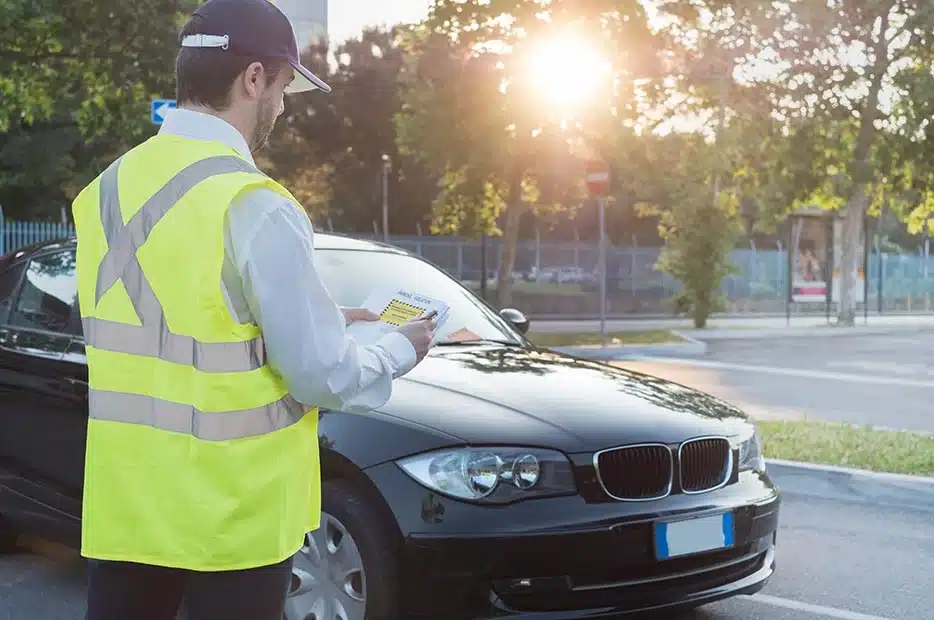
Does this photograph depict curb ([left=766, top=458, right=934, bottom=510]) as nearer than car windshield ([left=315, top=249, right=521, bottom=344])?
No

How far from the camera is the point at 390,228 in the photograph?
56.6 m

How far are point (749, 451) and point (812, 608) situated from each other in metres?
0.91

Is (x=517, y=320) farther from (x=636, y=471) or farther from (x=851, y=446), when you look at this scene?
(x=851, y=446)

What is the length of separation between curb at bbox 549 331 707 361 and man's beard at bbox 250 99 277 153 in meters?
16.8

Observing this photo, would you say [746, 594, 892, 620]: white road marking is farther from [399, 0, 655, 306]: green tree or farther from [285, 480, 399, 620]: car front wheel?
[399, 0, 655, 306]: green tree

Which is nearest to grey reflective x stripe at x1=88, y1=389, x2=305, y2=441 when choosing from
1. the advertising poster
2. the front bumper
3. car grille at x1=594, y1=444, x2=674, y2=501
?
the front bumper

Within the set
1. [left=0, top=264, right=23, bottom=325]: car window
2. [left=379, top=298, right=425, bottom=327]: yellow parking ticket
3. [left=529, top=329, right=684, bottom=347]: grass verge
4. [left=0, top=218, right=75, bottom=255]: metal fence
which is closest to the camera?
[left=379, top=298, right=425, bottom=327]: yellow parking ticket

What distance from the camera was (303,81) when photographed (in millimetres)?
2287

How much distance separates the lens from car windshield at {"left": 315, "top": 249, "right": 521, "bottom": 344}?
16.5 feet

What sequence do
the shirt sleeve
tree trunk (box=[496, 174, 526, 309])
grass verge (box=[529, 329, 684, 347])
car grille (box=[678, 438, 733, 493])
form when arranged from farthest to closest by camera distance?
1. tree trunk (box=[496, 174, 526, 309])
2. grass verge (box=[529, 329, 684, 347])
3. car grille (box=[678, 438, 733, 493])
4. the shirt sleeve

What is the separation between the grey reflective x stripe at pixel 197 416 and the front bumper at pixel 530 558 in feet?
5.38

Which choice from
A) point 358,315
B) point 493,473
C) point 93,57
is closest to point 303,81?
point 358,315

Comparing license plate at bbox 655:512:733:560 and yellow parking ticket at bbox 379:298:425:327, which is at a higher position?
yellow parking ticket at bbox 379:298:425:327

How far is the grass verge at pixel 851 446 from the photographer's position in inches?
310
